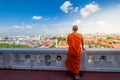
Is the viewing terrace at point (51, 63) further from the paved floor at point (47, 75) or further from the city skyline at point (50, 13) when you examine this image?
the city skyline at point (50, 13)

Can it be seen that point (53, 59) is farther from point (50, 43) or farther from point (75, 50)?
point (50, 43)

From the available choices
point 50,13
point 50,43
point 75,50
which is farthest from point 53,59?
point 50,13

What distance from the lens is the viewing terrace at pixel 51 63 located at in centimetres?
555

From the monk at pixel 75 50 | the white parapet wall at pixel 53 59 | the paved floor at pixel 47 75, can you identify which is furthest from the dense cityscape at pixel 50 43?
the monk at pixel 75 50

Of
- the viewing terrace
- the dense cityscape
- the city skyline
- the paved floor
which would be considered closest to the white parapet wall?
the viewing terrace

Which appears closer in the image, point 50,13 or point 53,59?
point 53,59

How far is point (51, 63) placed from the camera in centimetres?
595

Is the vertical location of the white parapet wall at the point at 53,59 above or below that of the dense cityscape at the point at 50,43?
below

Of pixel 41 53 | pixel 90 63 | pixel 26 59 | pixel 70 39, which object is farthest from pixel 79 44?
pixel 26 59

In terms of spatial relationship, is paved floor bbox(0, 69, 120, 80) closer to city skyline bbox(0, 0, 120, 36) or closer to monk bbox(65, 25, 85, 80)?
monk bbox(65, 25, 85, 80)

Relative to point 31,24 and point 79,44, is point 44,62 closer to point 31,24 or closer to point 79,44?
point 79,44

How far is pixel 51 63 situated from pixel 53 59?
138 mm

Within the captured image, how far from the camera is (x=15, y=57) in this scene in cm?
610

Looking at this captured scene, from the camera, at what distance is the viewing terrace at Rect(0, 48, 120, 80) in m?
5.55
